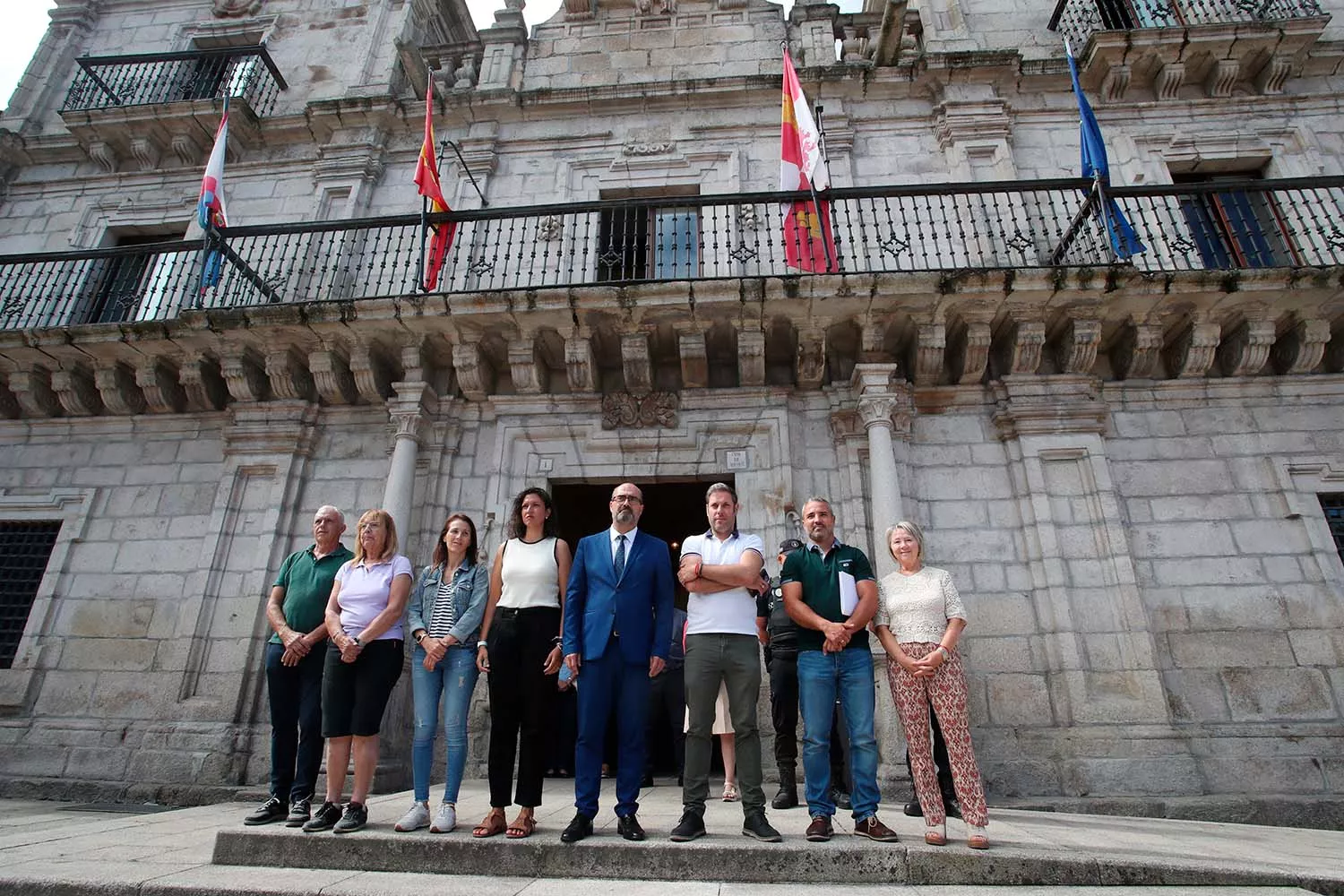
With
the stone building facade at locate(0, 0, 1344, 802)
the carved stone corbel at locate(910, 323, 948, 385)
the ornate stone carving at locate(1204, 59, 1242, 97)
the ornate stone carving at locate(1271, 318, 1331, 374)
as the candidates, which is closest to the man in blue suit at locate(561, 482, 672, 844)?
the stone building facade at locate(0, 0, 1344, 802)

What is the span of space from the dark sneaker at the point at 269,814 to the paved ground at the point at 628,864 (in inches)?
9.9

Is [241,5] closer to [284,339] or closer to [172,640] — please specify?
[284,339]

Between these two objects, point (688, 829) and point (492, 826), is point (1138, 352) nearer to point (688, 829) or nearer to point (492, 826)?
point (688, 829)

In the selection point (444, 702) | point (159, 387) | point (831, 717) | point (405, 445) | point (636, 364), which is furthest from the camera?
point (159, 387)

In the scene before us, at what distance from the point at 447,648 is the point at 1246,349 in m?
8.06

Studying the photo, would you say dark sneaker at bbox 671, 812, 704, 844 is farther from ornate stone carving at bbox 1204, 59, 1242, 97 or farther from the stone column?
ornate stone carving at bbox 1204, 59, 1242, 97

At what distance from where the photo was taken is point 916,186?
24.6ft

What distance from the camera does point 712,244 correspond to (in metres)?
8.51

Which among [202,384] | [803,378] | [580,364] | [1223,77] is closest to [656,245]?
[580,364]

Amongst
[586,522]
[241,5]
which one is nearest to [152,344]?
[586,522]

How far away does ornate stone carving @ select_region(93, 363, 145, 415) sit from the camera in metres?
7.96

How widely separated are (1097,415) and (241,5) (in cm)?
1505

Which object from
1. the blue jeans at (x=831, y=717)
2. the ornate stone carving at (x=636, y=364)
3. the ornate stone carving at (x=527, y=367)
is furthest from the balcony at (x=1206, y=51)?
the blue jeans at (x=831, y=717)

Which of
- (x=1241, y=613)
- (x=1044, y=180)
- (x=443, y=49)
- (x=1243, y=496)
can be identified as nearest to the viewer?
→ (x=1241, y=613)
